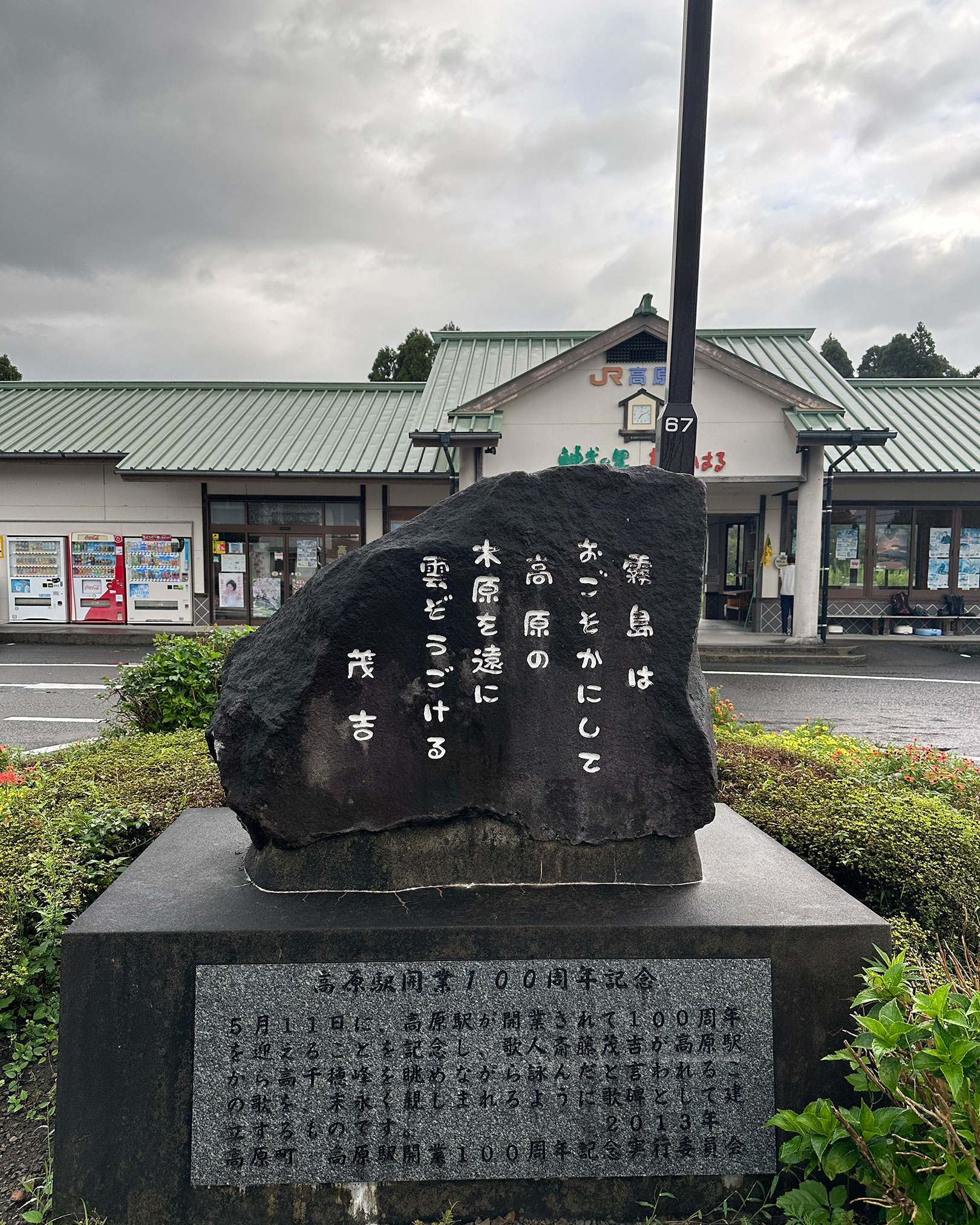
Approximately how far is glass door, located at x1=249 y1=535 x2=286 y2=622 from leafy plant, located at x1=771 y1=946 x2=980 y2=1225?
16.0 metres

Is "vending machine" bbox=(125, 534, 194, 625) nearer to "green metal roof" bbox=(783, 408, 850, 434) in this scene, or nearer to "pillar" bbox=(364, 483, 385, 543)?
"pillar" bbox=(364, 483, 385, 543)

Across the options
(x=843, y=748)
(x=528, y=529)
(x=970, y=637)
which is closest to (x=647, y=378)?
(x=970, y=637)

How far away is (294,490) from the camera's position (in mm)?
16875

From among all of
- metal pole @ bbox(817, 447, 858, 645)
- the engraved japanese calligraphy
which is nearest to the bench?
metal pole @ bbox(817, 447, 858, 645)

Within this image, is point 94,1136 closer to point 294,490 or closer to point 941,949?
point 941,949

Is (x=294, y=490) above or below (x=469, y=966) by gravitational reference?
above


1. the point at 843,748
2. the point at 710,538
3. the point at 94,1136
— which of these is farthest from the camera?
the point at 710,538

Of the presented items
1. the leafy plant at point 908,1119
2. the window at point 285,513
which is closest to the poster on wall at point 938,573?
the window at point 285,513

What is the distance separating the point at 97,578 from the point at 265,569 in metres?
3.47

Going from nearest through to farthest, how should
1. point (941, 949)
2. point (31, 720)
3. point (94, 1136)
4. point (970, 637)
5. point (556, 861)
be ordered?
point (94, 1136)
point (556, 861)
point (941, 949)
point (31, 720)
point (970, 637)

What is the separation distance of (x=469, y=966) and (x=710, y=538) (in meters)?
18.6

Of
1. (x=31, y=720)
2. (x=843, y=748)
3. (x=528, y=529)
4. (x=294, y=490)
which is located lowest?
(x=31, y=720)

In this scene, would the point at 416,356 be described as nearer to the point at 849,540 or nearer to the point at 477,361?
the point at 477,361

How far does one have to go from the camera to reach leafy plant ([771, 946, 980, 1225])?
176 centimetres
